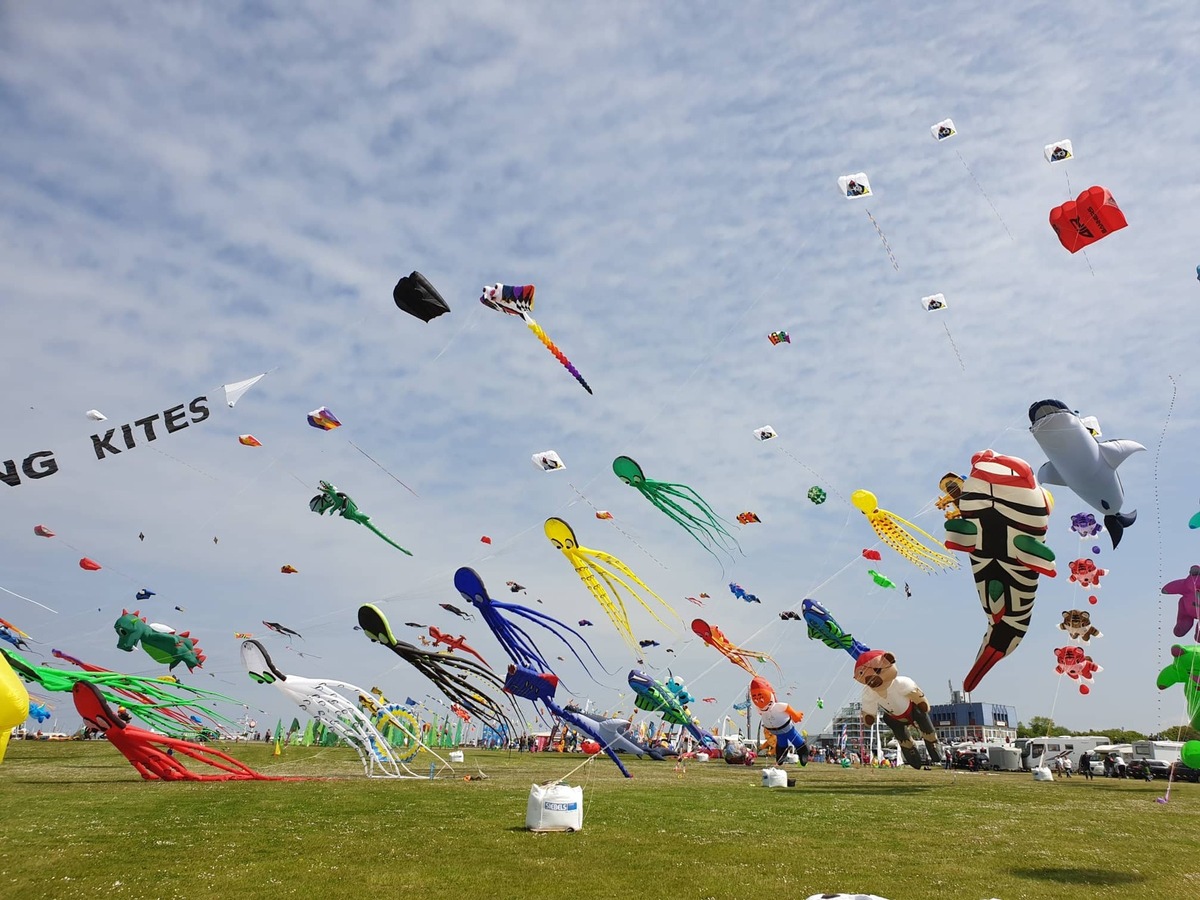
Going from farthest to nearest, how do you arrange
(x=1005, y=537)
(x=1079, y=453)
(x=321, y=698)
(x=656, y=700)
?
(x=656, y=700) → (x=321, y=698) → (x=1005, y=537) → (x=1079, y=453)

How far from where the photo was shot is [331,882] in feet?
37.8

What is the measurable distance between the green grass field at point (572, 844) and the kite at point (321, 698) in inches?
108

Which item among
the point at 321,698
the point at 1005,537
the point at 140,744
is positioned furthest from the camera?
the point at 321,698

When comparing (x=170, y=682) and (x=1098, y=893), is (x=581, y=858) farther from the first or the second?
(x=170, y=682)

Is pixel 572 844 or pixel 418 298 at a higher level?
pixel 418 298

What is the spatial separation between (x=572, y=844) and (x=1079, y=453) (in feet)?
57.9

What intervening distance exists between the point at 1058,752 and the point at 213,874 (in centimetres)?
5499

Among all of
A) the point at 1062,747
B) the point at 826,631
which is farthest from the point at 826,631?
the point at 1062,747

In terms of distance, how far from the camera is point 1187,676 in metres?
23.4

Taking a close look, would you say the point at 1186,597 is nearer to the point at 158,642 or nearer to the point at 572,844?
the point at 572,844

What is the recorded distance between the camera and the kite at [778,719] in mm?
43062

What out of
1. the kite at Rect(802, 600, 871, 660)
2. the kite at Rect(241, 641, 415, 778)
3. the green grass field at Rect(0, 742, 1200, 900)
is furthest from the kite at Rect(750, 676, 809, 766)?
the kite at Rect(241, 641, 415, 778)

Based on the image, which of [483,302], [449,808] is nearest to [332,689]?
[449,808]

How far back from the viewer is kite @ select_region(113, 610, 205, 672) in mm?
36125
